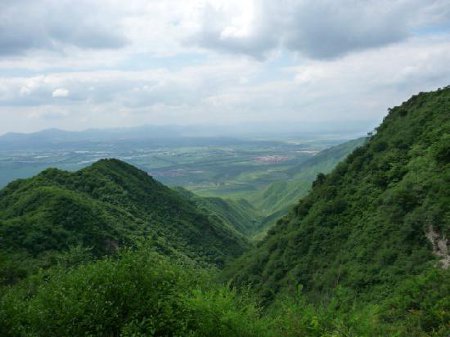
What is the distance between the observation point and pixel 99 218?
57.8 m

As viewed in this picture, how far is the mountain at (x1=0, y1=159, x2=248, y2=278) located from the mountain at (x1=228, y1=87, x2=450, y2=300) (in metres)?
15.5

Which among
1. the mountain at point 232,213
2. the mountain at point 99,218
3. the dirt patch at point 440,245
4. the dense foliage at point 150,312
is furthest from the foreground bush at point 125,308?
the mountain at point 232,213

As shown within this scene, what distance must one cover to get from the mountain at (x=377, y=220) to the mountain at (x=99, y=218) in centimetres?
1550

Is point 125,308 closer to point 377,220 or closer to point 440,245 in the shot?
point 440,245

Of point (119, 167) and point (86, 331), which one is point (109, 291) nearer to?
point (86, 331)

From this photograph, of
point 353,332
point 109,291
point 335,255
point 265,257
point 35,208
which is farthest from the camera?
point 35,208

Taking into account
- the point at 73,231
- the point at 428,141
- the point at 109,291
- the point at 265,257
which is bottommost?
the point at 265,257

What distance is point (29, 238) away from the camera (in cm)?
4616

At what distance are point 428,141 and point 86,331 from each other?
36134mm

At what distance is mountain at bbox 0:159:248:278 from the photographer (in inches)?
1848

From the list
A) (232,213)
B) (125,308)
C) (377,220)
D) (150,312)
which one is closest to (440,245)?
(377,220)

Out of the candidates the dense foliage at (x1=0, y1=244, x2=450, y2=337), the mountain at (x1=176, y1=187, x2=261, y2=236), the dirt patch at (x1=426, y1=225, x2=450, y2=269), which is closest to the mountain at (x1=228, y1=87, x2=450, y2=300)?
the dirt patch at (x1=426, y1=225, x2=450, y2=269)

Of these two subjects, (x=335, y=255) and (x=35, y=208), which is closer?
(x=335, y=255)

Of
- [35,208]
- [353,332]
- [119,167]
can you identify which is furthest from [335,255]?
[119,167]
